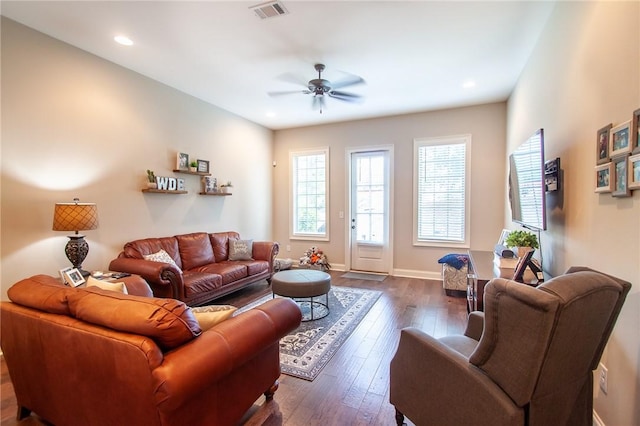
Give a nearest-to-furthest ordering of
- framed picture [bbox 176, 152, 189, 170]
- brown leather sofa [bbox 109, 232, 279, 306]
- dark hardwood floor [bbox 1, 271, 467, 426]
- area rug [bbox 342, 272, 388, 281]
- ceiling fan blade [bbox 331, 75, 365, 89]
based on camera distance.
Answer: dark hardwood floor [bbox 1, 271, 467, 426] < brown leather sofa [bbox 109, 232, 279, 306] < ceiling fan blade [bbox 331, 75, 365, 89] < framed picture [bbox 176, 152, 189, 170] < area rug [bbox 342, 272, 388, 281]

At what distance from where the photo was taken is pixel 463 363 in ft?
4.41

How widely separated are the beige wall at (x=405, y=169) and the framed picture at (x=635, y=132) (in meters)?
3.73

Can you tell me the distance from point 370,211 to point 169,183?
135 inches

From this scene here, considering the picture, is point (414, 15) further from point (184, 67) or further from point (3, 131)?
point (3, 131)

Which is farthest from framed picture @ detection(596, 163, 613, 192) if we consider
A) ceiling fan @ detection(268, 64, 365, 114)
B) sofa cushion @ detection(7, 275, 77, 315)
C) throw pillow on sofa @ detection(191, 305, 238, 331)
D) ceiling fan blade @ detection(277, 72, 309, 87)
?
ceiling fan blade @ detection(277, 72, 309, 87)

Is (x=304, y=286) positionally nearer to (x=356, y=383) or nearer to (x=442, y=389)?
(x=356, y=383)

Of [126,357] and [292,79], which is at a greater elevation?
[292,79]

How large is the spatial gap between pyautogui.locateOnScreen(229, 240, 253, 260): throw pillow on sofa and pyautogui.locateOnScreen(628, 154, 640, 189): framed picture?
426 centimetres

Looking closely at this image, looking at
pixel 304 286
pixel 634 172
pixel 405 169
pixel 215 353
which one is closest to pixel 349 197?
pixel 405 169

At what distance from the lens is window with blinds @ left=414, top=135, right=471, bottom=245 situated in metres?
5.05

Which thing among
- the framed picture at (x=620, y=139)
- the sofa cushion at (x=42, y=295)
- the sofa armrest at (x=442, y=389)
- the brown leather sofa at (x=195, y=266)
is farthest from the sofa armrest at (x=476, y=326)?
the brown leather sofa at (x=195, y=266)

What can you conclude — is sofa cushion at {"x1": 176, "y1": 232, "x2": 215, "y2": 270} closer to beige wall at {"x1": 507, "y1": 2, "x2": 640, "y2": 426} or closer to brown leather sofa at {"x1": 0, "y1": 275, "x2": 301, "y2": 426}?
brown leather sofa at {"x1": 0, "y1": 275, "x2": 301, "y2": 426}

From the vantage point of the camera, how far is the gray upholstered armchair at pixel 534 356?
1.06 m

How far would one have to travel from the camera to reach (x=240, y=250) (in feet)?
15.4
